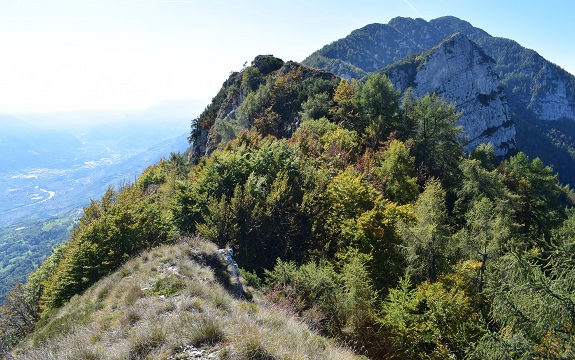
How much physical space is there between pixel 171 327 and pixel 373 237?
19.6 metres

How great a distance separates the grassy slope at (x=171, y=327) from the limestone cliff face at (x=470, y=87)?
6644 inches

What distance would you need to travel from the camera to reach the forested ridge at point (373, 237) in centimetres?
1469

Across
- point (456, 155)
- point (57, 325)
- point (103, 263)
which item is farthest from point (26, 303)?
point (456, 155)

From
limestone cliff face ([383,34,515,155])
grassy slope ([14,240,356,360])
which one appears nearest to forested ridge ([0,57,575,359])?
grassy slope ([14,240,356,360])

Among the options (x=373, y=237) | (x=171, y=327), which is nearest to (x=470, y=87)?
(x=373, y=237)

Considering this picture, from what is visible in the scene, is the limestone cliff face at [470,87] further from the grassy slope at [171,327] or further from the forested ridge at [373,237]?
the grassy slope at [171,327]

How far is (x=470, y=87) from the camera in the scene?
6452 inches

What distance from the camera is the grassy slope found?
8328 mm

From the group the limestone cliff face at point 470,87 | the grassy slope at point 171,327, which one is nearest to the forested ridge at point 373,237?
the grassy slope at point 171,327

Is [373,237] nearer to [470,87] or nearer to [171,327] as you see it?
[171,327]

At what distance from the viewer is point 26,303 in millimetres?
35688

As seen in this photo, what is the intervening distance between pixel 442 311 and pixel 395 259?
773 centimetres

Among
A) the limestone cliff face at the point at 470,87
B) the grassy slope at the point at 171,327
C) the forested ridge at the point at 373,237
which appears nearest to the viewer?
the grassy slope at the point at 171,327

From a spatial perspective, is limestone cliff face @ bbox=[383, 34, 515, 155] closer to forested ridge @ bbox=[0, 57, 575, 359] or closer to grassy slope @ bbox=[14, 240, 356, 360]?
forested ridge @ bbox=[0, 57, 575, 359]
